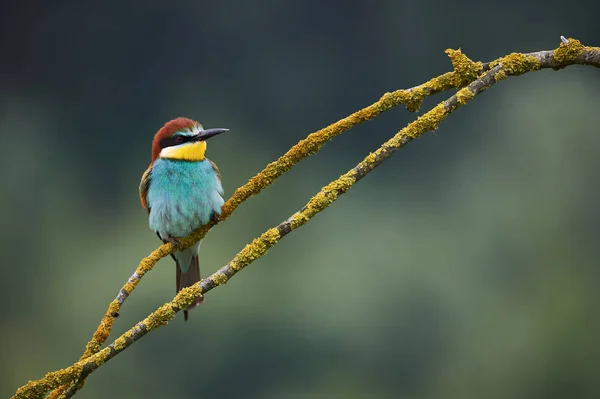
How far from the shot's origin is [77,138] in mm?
28594

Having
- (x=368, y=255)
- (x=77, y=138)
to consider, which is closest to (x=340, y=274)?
(x=368, y=255)

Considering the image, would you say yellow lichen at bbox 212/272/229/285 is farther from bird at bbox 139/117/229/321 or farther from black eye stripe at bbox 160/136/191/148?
black eye stripe at bbox 160/136/191/148

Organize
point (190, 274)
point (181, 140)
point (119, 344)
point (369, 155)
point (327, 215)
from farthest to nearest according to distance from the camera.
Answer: point (327, 215), point (190, 274), point (181, 140), point (369, 155), point (119, 344)

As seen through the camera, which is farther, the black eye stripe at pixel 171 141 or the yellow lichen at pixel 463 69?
the black eye stripe at pixel 171 141

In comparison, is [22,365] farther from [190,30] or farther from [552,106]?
[190,30]

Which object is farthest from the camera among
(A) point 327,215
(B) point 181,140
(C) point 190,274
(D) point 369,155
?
(A) point 327,215

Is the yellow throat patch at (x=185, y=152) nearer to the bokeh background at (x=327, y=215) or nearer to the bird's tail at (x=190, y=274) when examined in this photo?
the bird's tail at (x=190, y=274)

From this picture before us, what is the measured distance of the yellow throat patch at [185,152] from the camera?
10.8ft

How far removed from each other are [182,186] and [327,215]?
60.5ft

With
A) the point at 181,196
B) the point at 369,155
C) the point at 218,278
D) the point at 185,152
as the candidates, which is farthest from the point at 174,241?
the point at 369,155

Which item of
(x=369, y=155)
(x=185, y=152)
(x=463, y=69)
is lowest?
(x=369, y=155)

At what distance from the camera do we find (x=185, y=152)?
329 centimetres

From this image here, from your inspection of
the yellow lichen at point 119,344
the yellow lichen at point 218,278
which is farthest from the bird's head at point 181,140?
the yellow lichen at point 119,344

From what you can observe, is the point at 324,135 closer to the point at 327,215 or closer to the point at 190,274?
the point at 190,274
